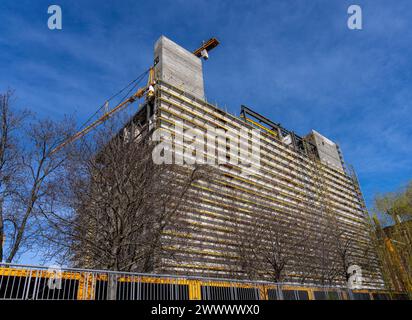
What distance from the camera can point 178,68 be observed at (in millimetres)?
45969

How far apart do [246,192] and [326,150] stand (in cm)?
5293

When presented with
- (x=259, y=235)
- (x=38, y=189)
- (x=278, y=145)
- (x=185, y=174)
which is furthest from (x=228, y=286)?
(x=278, y=145)

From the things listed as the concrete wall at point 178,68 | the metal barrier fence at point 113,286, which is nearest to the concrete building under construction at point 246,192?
the concrete wall at point 178,68

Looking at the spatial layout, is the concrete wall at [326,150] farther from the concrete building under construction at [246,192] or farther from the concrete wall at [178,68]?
the concrete wall at [178,68]

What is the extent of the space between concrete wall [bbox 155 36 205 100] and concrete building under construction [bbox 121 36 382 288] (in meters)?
0.17

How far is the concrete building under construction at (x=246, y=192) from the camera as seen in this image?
2231cm

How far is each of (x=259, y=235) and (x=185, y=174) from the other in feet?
38.9

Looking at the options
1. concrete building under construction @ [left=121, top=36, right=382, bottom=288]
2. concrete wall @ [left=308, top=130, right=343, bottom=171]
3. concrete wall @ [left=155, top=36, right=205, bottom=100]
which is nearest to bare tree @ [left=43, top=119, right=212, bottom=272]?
concrete building under construction @ [left=121, top=36, right=382, bottom=288]

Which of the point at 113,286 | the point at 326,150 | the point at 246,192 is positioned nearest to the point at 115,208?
the point at 113,286

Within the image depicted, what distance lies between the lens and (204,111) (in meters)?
43.8

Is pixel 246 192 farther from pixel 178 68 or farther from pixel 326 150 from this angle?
pixel 326 150

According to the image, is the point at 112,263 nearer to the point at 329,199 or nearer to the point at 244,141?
the point at 244,141

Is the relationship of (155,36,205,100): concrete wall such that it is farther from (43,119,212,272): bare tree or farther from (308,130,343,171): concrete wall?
(308,130,343,171): concrete wall

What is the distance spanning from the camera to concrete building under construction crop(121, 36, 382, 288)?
2231 centimetres
